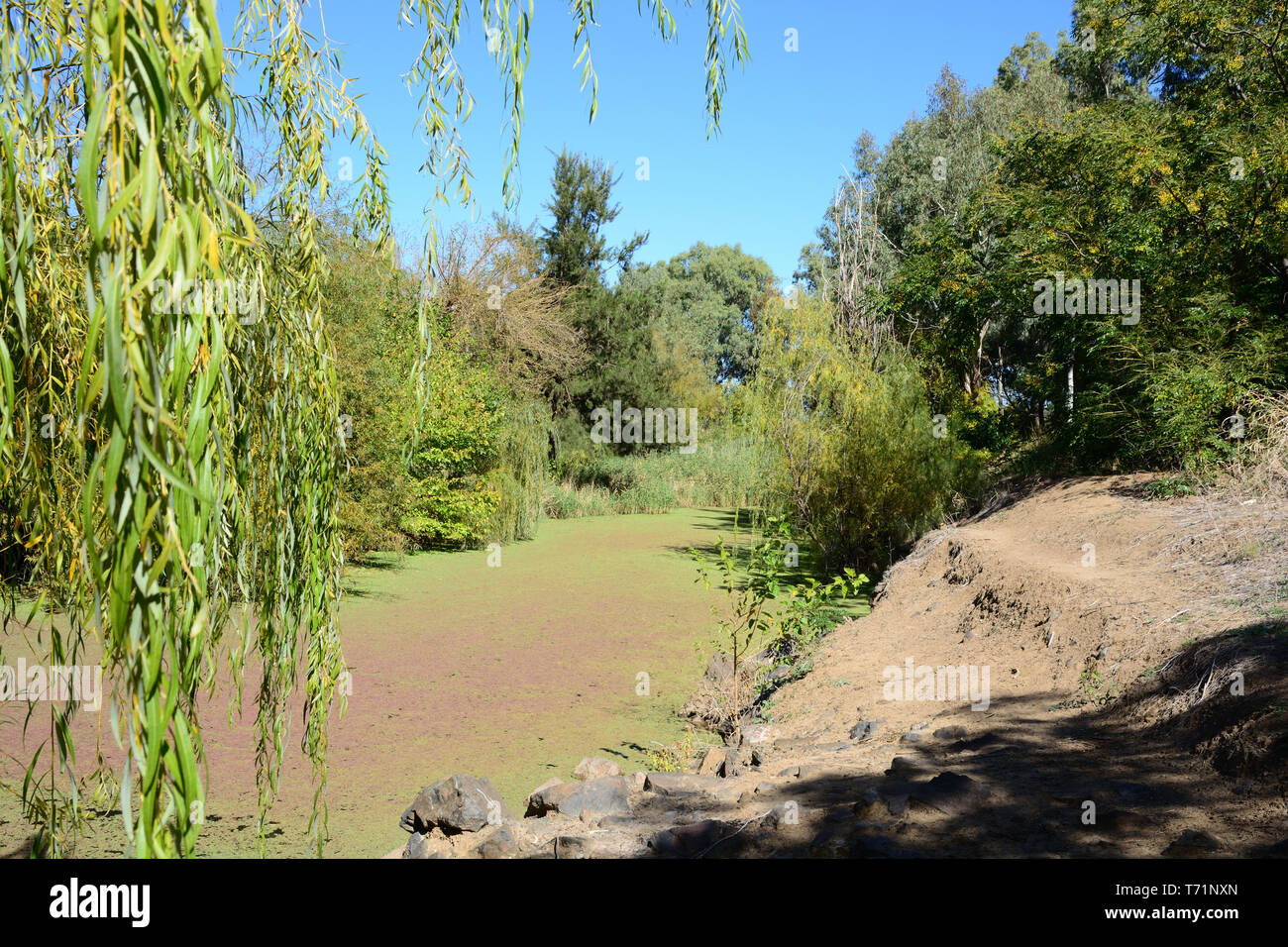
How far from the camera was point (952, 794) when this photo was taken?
124 inches

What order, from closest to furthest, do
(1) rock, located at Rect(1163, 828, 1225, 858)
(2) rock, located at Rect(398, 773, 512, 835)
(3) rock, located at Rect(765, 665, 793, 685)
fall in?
(1) rock, located at Rect(1163, 828, 1225, 858) < (2) rock, located at Rect(398, 773, 512, 835) < (3) rock, located at Rect(765, 665, 793, 685)

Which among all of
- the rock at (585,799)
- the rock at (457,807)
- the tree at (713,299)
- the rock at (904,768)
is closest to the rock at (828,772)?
the rock at (904,768)

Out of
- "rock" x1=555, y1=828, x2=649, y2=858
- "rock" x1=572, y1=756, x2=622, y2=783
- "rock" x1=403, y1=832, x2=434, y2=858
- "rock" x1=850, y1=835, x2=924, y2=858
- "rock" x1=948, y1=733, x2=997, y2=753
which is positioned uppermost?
"rock" x1=850, y1=835, x2=924, y2=858

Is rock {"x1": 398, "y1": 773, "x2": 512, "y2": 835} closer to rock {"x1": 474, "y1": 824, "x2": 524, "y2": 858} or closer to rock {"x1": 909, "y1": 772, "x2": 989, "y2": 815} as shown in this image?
rock {"x1": 474, "y1": 824, "x2": 524, "y2": 858}

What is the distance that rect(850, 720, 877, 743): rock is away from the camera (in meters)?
4.71

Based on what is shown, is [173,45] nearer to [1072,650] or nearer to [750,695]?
[1072,650]

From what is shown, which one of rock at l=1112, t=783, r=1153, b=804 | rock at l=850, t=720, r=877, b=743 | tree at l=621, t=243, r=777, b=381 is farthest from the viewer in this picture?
tree at l=621, t=243, r=777, b=381

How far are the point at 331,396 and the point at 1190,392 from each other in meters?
7.50

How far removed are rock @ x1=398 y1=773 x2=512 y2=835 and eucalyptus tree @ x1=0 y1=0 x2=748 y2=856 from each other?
0.93 meters

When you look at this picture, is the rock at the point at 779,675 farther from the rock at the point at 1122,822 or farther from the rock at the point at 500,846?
the rock at the point at 1122,822

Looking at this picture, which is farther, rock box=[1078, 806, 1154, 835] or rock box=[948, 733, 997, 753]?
rock box=[948, 733, 997, 753]

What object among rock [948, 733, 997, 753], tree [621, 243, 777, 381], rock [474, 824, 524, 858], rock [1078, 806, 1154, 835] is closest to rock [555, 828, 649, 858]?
rock [474, 824, 524, 858]

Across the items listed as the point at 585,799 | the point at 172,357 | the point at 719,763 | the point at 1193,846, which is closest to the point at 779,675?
the point at 719,763

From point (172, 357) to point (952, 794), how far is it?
2.88 metres
